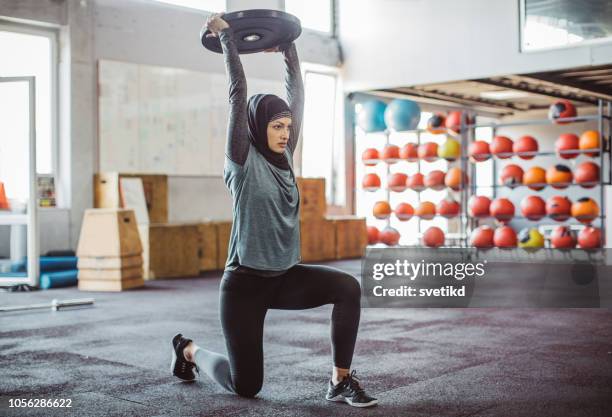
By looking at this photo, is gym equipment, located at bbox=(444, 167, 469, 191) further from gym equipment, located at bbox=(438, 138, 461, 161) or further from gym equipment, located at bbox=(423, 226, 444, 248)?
gym equipment, located at bbox=(423, 226, 444, 248)

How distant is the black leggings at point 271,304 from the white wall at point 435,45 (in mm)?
7816

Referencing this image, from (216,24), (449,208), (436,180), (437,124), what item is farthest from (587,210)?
(216,24)

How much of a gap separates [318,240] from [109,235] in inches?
143

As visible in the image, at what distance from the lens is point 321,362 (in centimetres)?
378

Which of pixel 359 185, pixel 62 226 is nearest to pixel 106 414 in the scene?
pixel 62 226

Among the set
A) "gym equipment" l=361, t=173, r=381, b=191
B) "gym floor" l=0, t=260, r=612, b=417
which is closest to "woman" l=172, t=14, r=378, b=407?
"gym floor" l=0, t=260, r=612, b=417

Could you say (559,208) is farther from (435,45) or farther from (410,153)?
(435,45)

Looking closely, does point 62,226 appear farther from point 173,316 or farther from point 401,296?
point 401,296

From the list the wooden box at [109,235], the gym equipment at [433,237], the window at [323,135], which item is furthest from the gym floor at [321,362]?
the window at [323,135]

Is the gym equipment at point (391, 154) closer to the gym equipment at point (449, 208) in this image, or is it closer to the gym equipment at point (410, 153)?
the gym equipment at point (410, 153)

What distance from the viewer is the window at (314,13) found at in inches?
461

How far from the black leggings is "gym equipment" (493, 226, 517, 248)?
6.12 meters

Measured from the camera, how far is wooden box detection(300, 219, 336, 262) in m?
10.1

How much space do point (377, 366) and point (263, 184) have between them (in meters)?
1.30
